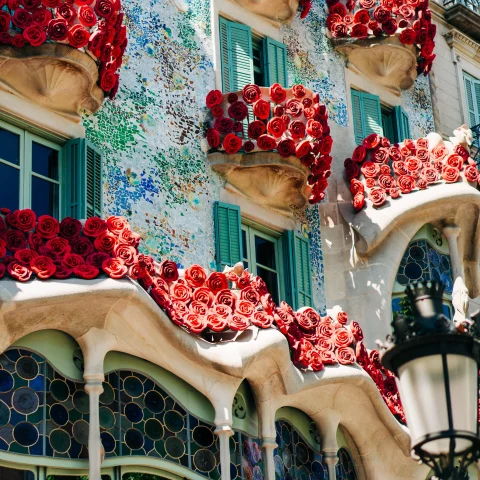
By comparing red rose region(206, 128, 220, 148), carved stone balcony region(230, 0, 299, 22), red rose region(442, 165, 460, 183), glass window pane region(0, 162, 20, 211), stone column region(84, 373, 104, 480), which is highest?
carved stone balcony region(230, 0, 299, 22)

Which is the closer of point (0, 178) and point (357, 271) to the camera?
point (0, 178)

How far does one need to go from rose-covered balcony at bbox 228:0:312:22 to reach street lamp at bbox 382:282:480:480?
11104 mm

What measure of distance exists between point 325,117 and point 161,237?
284cm

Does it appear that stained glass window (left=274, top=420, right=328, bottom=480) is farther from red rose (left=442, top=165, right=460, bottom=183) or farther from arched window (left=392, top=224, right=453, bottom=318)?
red rose (left=442, top=165, right=460, bottom=183)

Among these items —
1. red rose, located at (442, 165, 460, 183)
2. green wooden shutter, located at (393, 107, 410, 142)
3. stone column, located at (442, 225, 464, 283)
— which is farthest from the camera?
green wooden shutter, located at (393, 107, 410, 142)

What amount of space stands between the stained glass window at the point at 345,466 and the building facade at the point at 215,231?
0.15ft

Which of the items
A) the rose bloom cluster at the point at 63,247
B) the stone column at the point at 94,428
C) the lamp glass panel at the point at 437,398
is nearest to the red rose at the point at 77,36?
the rose bloom cluster at the point at 63,247

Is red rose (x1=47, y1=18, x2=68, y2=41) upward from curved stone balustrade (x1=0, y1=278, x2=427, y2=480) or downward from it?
upward

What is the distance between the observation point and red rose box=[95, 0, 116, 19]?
14086 mm

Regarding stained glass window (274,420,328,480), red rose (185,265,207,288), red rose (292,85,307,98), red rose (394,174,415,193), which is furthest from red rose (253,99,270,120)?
stained glass window (274,420,328,480)

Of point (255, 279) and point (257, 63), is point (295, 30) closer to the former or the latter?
point (257, 63)

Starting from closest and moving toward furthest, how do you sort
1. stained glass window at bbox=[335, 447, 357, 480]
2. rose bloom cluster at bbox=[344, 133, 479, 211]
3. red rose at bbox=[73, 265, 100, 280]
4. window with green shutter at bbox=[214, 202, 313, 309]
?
red rose at bbox=[73, 265, 100, 280] < stained glass window at bbox=[335, 447, 357, 480] < window with green shutter at bbox=[214, 202, 313, 309] < rose bloom cluster at bbox=[344, 133, 479, 211]

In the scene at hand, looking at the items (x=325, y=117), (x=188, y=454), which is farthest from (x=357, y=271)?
(x=188, y=454)

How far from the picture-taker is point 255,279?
13914 millimetres
